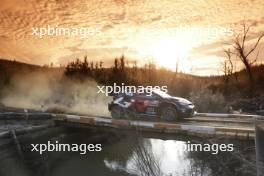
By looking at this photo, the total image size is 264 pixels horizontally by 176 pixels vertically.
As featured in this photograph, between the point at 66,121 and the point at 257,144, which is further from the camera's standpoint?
the point at 66,121

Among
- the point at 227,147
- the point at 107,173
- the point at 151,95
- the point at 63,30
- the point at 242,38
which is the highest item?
the point at 242,38

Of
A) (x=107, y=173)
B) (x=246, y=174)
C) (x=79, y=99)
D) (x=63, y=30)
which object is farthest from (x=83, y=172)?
(x=79, y=99)

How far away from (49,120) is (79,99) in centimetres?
926

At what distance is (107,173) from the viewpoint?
12.0m

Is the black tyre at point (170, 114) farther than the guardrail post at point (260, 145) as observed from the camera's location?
Yes

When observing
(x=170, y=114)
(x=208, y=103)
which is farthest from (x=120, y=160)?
(x=208, y=103)

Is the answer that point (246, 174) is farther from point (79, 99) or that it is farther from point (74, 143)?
point (79, 99)
